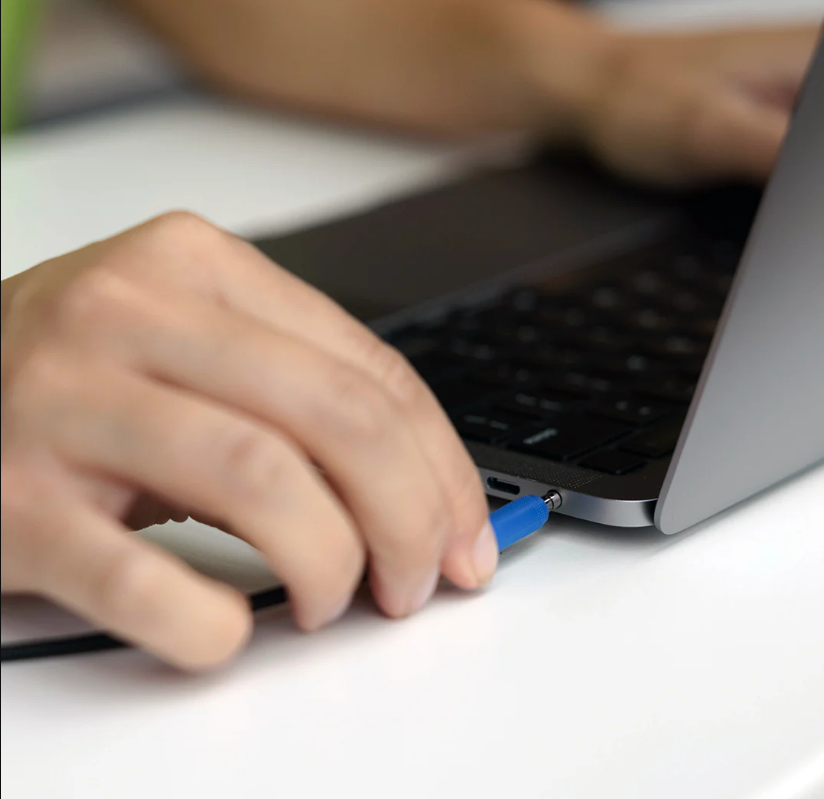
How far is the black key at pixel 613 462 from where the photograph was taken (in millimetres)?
361

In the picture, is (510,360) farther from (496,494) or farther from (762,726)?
(762,726)

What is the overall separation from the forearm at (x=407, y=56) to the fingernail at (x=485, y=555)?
63 cm

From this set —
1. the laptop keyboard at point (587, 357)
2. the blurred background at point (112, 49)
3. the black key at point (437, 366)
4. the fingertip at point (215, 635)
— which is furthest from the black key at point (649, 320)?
the blurred background at point (112, 49)

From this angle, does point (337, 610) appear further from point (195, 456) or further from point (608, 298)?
point (608, 298)

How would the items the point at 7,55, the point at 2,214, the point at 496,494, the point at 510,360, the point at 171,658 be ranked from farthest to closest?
the point at 7,55 < the point at 2,214 < the point at 510,360 < the point at 496,494 < the point at 171,658

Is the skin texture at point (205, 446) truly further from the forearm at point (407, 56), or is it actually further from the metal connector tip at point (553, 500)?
the forearm at point (407, 56)

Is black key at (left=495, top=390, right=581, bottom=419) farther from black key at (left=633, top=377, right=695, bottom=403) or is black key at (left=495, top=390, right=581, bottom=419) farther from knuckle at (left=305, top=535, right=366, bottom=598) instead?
knuckle at (left=305, top=535, right=366, bottom=598)

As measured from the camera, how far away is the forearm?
3.01 feet

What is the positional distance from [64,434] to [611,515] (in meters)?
0.17

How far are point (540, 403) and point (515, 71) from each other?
1.87 ft

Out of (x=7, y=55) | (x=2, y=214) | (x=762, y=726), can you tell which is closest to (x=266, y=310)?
(x=762, y=726)

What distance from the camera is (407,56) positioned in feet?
3.28

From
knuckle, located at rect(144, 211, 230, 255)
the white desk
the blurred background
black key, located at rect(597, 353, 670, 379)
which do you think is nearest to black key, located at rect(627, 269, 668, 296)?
black key, located at rect(597, 353, 670, 379)

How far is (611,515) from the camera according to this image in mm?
341
